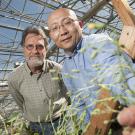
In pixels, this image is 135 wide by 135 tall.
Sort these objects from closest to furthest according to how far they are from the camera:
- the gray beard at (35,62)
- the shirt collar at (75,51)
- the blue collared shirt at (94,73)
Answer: the blue collared shirt at (94,73)
the shirt collar at (75,51)
the gray beard at (35,62)

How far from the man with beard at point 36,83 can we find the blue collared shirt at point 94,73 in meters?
0.98

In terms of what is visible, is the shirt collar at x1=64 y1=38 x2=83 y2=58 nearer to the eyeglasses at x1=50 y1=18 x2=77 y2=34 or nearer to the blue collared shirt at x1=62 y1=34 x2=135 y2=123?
the blue collared shirt at x1=62 y1=34 x2=135 y2=123

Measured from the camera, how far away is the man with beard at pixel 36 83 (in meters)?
2.63

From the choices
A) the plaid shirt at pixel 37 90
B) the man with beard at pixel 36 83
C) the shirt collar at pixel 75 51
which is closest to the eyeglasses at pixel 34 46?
the man with beard at pixel 36 83

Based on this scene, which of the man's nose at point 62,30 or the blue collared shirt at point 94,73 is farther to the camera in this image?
the man's nose at point 62,30

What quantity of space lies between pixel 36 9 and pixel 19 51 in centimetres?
120

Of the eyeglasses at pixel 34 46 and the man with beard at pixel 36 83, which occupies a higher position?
the eyeglasses at pixel 34 46

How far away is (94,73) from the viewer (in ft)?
3.92

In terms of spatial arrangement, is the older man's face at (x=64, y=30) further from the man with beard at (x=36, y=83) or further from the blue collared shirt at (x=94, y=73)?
the man with beard at (x=36, y=83)

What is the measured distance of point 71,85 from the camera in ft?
5.32

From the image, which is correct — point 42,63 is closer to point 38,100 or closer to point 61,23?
point 38,100

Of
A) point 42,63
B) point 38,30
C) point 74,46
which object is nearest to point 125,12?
point 74,46

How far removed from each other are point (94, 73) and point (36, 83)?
1676 millimetres

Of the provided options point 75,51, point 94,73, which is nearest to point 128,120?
point 94,73
